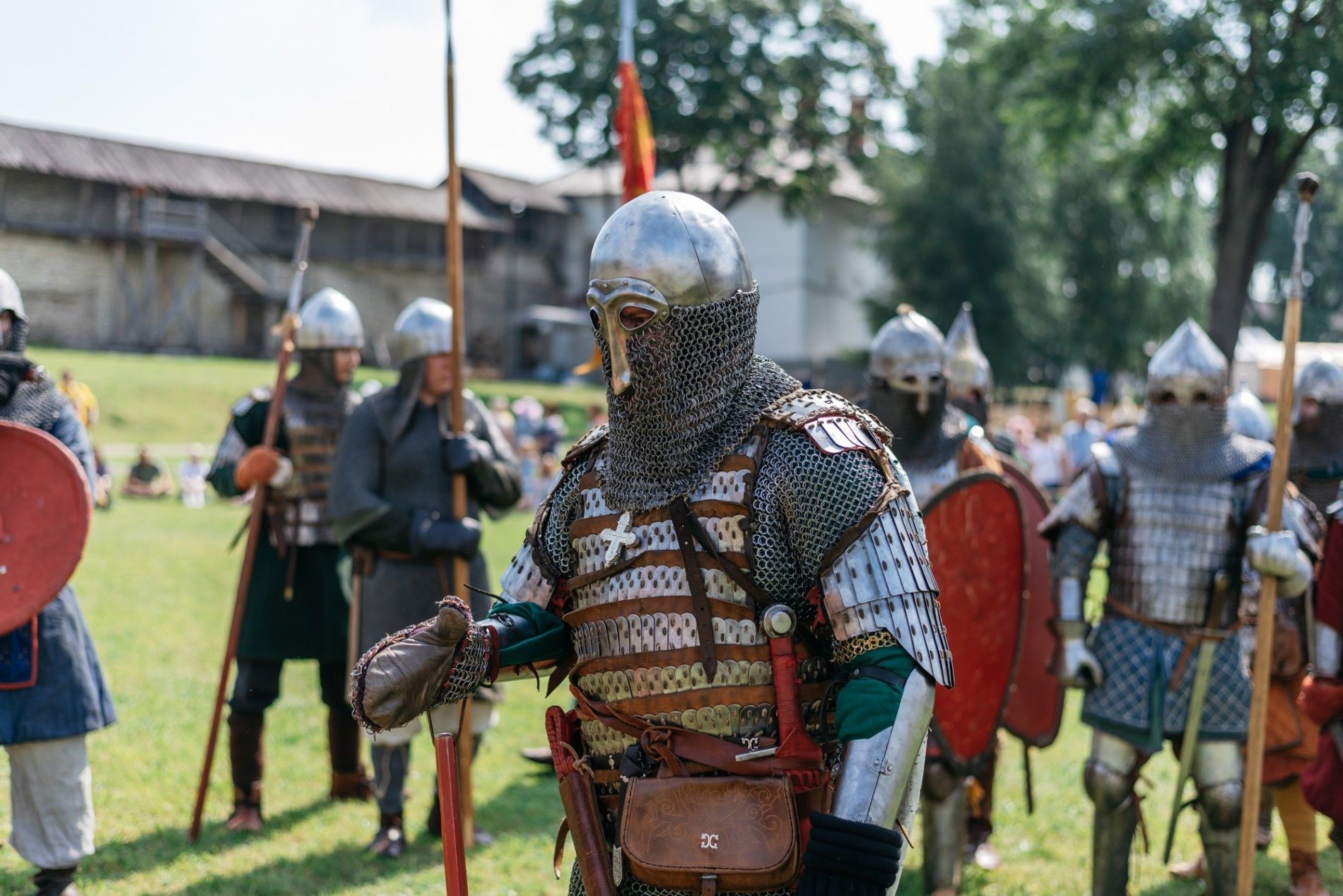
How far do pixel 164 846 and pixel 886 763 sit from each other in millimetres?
3846

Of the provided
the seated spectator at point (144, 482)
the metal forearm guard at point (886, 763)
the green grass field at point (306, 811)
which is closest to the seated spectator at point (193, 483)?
the seated spectator at point (144, 482)

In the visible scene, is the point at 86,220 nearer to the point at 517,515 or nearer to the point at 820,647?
the point at 517,515

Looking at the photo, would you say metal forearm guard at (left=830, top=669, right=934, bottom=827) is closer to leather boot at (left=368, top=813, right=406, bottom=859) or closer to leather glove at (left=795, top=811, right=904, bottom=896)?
leather glove at (left=795, top=811, right=904, bottom=896)

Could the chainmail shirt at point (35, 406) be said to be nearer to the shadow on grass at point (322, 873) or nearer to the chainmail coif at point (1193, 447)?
the shadow on grass at point (322, 873)

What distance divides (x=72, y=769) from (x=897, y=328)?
3.35 m

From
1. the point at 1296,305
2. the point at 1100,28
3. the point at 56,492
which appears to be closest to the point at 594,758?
the point at 56,492

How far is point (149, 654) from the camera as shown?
883cm

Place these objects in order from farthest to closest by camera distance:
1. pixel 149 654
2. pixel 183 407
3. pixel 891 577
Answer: pixel 183 407 < pixel 149 654 < pixel 891 577

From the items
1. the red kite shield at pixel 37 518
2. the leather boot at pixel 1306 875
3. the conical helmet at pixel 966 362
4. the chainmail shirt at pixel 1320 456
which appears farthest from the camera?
the conical helmet at pixel 966 362

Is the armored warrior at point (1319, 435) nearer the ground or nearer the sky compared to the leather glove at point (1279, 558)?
nearer the sky

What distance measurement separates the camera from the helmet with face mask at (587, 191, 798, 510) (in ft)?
8.50

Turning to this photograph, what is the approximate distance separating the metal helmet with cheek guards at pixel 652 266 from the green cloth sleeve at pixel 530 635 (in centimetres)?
54

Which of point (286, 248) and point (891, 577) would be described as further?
point (286, 248)

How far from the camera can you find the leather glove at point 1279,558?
14.1ft
